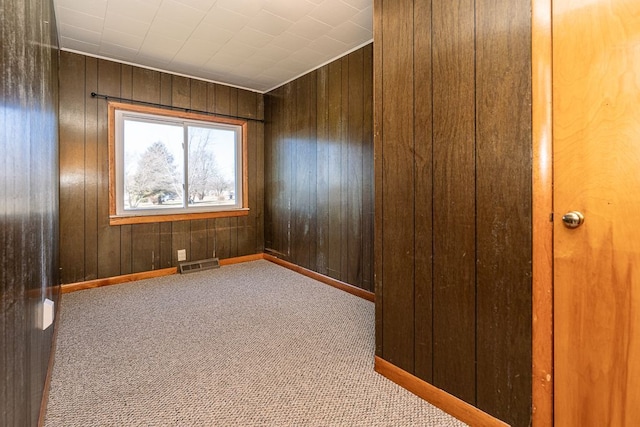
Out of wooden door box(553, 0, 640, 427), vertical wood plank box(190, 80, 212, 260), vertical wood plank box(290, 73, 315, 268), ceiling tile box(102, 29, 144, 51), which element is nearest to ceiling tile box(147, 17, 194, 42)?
ceiling tile box(102, 29, 144, 51)

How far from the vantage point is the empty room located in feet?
3.52

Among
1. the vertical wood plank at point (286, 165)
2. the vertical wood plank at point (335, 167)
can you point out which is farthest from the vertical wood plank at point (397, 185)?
the vertical wood plank at point (286, 165)

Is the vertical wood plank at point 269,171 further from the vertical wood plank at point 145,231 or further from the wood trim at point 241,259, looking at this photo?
the vertical wood plank at point 145,231

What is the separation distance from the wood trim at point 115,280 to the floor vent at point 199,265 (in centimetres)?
12

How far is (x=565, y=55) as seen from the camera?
1151mm

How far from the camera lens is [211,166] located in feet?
13.9

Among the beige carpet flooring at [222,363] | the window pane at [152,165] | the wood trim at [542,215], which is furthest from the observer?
the window pane at [152,165]

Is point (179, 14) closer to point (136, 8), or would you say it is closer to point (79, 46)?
point (136, 8)

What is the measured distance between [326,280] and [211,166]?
2167 mm

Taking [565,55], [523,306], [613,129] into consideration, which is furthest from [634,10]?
[523,306]

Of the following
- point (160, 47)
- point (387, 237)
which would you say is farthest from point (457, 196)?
point (160, 47)

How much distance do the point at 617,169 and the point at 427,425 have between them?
1.25 metres

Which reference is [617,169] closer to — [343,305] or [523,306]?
[523,306]

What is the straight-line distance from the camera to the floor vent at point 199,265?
3.88m
